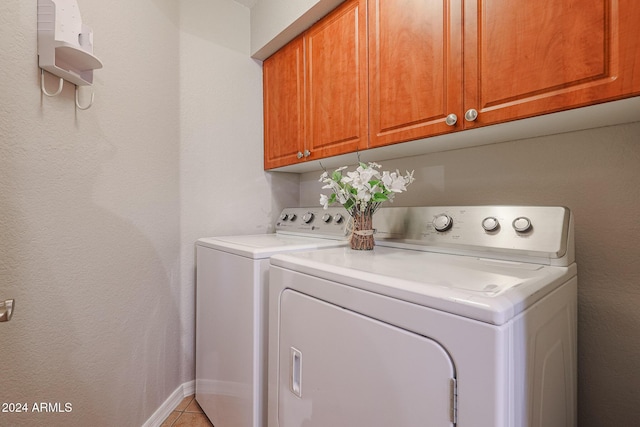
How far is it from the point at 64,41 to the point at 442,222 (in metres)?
1.44

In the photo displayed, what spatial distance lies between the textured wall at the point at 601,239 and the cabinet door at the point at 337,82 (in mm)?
688

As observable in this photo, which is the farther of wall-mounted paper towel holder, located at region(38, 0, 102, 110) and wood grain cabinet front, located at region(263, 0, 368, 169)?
wood grain cabinet front, located at region(263, 0, 368, 169)

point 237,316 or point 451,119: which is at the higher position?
point 451,119

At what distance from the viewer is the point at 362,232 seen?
1258 mm

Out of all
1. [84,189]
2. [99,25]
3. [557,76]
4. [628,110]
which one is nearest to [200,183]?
[84,189]

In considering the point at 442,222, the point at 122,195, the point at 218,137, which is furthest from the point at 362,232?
the point at 218,137

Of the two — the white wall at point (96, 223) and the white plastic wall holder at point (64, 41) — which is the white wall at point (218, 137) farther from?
the white plastic wall holder at point (64, 41)

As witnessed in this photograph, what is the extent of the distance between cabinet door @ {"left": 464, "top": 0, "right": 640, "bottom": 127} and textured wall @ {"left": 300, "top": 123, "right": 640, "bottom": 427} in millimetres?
352

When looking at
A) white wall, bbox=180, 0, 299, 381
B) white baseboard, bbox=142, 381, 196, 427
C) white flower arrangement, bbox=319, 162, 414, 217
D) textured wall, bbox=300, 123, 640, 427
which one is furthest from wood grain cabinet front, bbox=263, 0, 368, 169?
white baseboard, bbox=142, 381, 196, 427

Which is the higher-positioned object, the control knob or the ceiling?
the ceiling

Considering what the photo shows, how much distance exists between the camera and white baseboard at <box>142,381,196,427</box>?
1.53 meters

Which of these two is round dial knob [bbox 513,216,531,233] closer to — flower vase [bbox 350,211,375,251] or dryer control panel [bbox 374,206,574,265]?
dryer control panel [bbox 374,206,574,265]

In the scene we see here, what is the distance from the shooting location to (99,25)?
121 cm

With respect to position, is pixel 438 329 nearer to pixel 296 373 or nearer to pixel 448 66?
pixel 296 373
